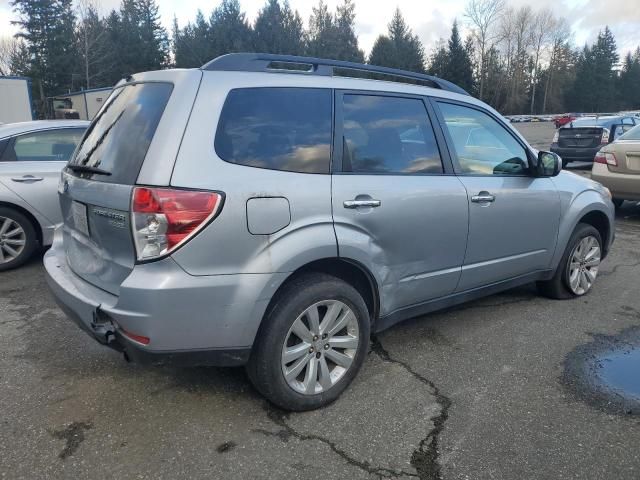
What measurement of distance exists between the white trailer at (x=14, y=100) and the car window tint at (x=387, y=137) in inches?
825

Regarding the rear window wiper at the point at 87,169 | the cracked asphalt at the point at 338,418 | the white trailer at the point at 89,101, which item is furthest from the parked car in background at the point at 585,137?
the white trailer at the point at 89,101

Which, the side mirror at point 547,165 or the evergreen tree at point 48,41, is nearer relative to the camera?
the side mirror at point 547,165

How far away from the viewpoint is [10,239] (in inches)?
215

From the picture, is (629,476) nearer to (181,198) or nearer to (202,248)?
(202,248)

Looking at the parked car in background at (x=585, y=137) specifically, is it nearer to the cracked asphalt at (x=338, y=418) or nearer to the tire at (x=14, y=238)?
the cracked asphalt at (x=338, y=418)

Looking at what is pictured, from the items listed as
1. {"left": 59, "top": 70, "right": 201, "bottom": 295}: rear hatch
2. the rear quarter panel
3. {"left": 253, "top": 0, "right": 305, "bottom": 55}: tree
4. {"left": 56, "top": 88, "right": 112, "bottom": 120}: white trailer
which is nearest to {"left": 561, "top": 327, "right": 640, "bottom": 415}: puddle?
the rear quarter panel

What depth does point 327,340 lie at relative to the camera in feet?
9.79

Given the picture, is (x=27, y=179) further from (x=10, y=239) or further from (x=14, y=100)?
(x=14, y=100)

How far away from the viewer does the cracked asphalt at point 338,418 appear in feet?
8.23

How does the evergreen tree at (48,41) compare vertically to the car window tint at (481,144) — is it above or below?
above

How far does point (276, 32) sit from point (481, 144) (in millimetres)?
60598

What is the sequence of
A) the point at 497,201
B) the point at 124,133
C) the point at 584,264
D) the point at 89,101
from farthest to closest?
the point at 89,101
the point at 584,264
the point at 497,201
the point at 124,133

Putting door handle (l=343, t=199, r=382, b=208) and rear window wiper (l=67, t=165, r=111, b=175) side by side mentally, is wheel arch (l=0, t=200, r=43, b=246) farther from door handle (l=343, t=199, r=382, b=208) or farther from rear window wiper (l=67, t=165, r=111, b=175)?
door handle (l=343, t=199, r=382, b=208)

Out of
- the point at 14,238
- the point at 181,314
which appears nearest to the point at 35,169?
the point at 14,238
